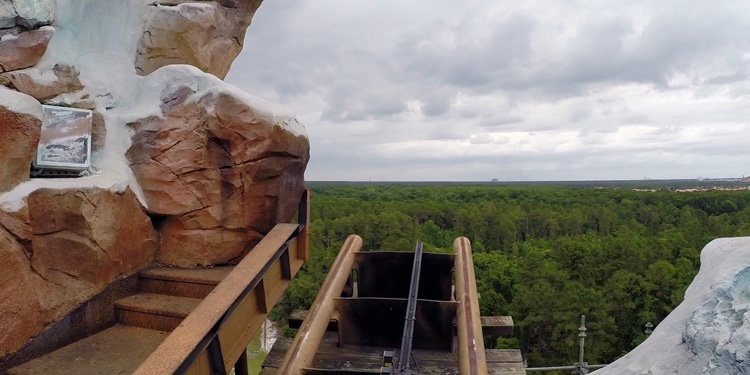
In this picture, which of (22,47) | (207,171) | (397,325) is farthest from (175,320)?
(22,47)

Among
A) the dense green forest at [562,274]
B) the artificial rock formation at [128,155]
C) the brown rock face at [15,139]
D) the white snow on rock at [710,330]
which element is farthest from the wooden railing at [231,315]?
the dense green forest at [562,274]

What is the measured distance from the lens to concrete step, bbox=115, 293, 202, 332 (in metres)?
3.75

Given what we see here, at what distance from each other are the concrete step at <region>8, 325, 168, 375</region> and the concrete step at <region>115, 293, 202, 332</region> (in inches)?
2.2

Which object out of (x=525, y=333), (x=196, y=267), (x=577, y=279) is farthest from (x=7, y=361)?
(x=577, y=279)

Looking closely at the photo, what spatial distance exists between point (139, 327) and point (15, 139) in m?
1.55

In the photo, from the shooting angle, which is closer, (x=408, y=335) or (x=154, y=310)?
(x=408, y=335)

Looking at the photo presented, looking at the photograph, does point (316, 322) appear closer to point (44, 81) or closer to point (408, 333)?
point (408, 333)

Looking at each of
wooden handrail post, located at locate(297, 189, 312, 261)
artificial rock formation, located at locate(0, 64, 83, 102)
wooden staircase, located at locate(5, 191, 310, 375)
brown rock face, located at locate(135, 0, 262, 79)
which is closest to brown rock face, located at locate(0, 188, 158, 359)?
wooden staircase, located at locate(5, 191, 310, 375)

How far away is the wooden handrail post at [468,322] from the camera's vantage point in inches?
122

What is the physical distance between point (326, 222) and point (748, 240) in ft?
109

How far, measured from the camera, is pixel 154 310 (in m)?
3.81

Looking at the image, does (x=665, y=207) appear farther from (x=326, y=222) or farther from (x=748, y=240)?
(x=748, y=240)


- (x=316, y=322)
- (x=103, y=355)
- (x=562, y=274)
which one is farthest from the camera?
(x=562, y=274)

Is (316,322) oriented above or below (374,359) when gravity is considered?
above
